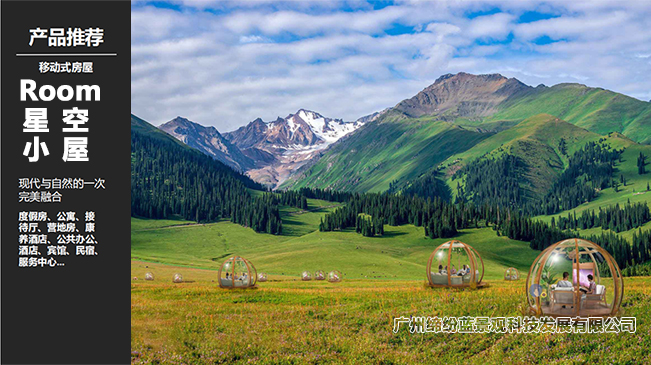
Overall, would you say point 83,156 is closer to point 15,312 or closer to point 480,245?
point 15,312

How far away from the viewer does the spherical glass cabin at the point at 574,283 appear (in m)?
28.0

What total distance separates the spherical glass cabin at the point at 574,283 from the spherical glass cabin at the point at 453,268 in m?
14.5

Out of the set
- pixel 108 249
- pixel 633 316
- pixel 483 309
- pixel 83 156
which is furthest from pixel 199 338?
pixel 633 316

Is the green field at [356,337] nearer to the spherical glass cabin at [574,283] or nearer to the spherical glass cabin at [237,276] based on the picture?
the spherical glass cabin at [574,283]

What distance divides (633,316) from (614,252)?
176m

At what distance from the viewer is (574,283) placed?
2870cm

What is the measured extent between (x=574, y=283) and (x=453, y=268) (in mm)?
18831

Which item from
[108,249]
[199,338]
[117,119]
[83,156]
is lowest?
[199,338]

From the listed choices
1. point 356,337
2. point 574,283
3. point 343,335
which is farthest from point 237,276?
point 574,283

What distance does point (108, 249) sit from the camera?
30.0m

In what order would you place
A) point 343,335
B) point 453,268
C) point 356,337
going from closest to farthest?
point 356,337
point 343,335
point 453,268

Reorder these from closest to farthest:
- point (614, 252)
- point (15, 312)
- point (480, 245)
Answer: point (15, 312)
point (614, 252)
point (480, 245)

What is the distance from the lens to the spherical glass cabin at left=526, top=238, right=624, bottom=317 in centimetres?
2795

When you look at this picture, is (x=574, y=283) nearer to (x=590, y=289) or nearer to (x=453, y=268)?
(x=590, y=289)
